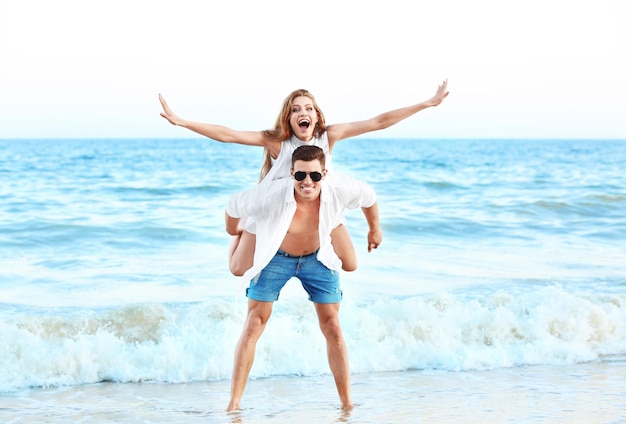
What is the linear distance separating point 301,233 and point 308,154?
0.46 metres

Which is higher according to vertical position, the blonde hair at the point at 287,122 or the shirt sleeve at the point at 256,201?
the blonde hair at the point at 287,122

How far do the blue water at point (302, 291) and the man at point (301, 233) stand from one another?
0.84ft

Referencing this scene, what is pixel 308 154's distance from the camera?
4.07 meters

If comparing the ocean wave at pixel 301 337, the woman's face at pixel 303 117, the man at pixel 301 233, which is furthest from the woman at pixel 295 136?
the ocean wave at pixel 301 337

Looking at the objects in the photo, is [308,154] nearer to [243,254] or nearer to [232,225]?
[232,225]

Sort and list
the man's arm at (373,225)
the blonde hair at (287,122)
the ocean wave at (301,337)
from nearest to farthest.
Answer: the man's arm at (373,225) < the blonde hair at (287,122) < the ocean wave at (301,337)

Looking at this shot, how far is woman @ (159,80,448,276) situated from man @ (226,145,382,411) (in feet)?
0.34

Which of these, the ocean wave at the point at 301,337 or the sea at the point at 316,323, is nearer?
the sea at the point at 316,323

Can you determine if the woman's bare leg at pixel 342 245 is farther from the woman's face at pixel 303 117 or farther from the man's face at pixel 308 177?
the woman's face at pixel 303 117

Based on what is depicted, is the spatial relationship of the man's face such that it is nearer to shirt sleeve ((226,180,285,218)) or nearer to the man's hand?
shirt sleeve ((226,180,285,218))

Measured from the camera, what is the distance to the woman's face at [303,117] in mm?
4340

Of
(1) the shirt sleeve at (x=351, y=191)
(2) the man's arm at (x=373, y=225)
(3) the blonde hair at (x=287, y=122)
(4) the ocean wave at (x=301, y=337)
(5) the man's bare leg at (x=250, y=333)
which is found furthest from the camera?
(4) the ocean wave at (x=301, y=337)

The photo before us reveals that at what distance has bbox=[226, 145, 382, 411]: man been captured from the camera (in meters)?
4.12

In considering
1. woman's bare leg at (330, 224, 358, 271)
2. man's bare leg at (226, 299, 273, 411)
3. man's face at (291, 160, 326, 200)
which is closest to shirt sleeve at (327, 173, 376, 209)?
man's face at (291, 160, 326, 200)
